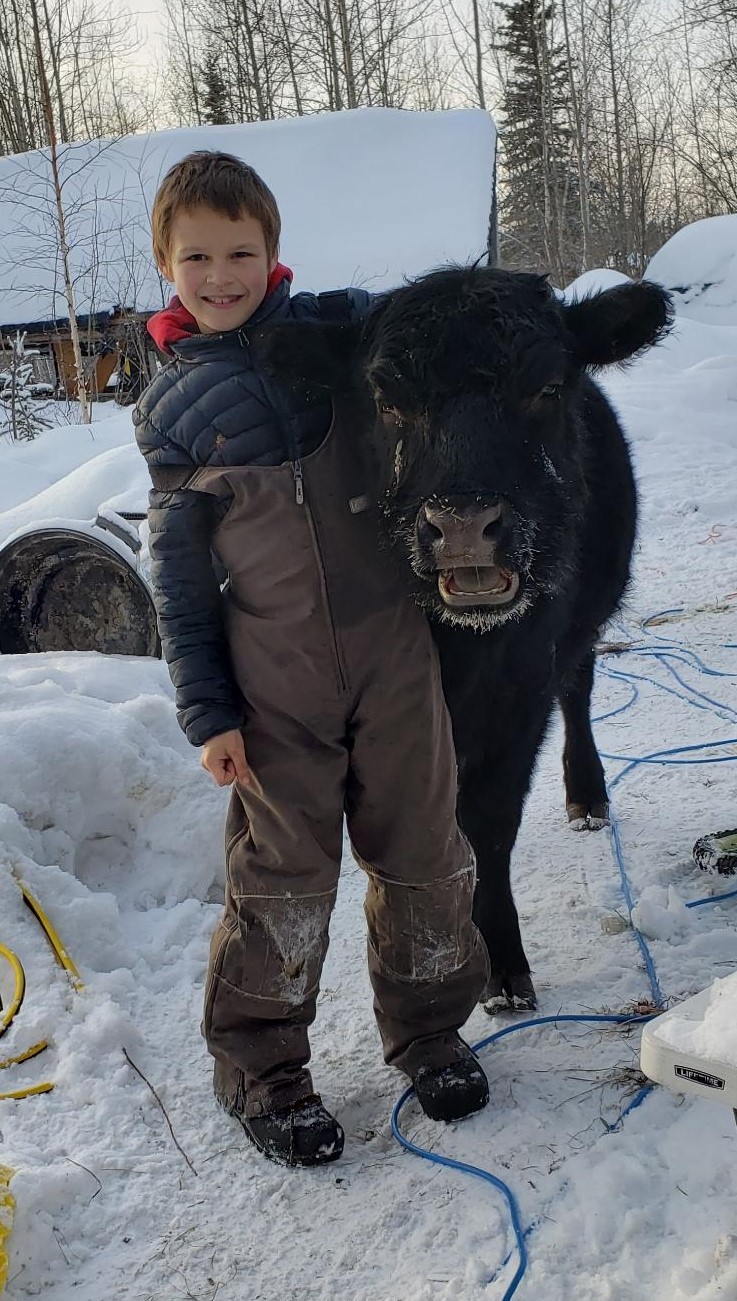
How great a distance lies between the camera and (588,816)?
3641 mm

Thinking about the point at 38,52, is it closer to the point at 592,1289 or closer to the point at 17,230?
the point at 17,230

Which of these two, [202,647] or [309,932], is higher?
[202,647]

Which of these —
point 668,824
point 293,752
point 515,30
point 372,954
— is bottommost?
point 668,824

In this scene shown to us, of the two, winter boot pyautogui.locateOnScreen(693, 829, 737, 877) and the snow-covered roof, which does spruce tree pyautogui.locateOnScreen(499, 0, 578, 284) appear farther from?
winter boot pyautogui.locateOnScreen(693, 829, 737, 877)

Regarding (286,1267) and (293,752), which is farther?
(293,752)

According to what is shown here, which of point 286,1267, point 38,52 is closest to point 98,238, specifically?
point 38,52

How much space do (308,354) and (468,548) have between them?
1.85 feet

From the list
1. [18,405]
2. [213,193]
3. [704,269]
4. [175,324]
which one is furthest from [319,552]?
[704,269]

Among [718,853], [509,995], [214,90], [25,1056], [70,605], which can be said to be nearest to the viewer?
[25,1056]

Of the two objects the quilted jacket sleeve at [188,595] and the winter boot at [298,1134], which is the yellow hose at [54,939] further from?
the quilted jacket sleeve at [188,595]

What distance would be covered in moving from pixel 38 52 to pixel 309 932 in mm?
15085

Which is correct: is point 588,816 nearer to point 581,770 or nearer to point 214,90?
point 581,770

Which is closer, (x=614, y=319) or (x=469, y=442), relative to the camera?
(x=469, y=442)

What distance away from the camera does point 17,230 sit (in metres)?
19.8
